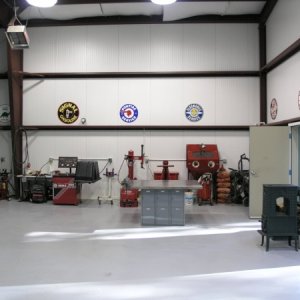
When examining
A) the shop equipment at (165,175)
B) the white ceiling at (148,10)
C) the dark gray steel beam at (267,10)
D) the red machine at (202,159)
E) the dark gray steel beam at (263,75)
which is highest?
the white ceiling at (148,10)

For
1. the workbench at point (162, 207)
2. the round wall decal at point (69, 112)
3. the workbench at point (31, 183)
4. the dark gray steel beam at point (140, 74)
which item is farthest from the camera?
the round wall decal at point (69, 112)

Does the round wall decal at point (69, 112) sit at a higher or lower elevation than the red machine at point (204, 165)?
higher

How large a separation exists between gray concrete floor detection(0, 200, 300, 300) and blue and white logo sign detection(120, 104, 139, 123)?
3.05 m

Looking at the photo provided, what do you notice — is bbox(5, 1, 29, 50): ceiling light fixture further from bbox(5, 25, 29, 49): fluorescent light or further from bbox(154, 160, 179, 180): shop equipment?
bbox(154, 160, 179, 180): shop equipment

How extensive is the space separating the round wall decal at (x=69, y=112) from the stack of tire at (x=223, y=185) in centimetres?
411

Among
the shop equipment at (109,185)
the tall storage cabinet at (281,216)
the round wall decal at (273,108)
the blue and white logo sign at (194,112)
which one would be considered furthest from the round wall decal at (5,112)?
the tall storage cabinet at (281,216)

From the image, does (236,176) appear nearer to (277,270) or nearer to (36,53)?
(277,270)

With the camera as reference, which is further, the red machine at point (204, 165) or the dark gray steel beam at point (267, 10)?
the red machine at point (204, 165)

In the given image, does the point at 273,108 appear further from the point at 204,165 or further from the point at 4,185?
the point at 4,185

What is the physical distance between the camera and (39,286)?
3152 millimetres

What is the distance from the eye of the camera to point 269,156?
618 cm

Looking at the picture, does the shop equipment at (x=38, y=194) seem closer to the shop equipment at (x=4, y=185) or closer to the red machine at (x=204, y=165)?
the shop equipment at (x=4, y=185)

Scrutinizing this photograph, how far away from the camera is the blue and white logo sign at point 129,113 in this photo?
840cm

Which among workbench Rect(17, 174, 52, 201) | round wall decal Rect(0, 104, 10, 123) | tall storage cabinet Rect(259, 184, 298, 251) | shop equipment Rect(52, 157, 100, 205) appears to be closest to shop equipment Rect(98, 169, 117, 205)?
shop equipment Rect(52, 157, 100, 205)
